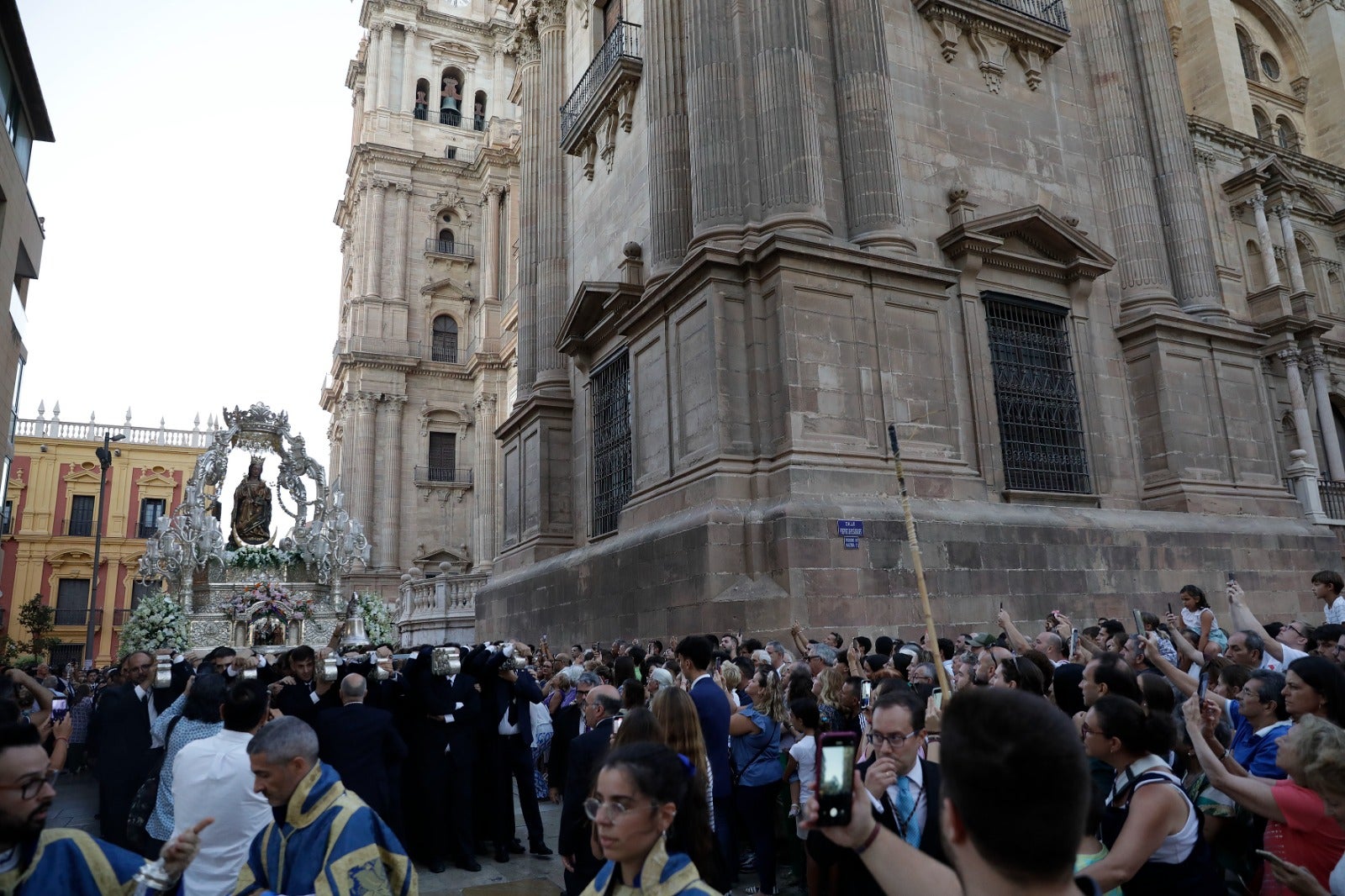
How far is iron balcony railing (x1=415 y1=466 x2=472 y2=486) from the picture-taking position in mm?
43969

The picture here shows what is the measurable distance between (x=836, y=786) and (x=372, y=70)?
52560 millimetres

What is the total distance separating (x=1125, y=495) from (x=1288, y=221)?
16.6 m

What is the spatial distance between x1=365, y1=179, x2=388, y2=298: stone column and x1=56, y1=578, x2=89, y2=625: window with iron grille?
2376 centimetres

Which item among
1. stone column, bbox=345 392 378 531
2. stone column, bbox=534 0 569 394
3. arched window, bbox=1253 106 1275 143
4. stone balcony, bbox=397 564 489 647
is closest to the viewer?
stone column, bbox=534 0 569 394

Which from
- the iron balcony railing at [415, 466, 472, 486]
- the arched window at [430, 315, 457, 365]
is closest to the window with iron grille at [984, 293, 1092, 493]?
the iron balcony railing at [415, 466, 472, 486]

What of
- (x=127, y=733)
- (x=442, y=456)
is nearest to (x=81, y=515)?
(x=442, y=456)

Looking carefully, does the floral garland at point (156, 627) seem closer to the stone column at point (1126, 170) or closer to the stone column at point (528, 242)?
the stone column at point (528, 242)

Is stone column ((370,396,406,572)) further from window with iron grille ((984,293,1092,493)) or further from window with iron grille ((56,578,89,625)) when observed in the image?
window with iron grille ((984,293,1092,493))

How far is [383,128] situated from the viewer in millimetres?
46688

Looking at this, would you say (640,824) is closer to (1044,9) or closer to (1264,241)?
(1044,9)

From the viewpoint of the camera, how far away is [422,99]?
49406 mm

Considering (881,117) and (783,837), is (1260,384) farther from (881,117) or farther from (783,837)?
(783,837)

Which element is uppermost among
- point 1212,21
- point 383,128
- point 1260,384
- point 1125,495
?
point 383,128

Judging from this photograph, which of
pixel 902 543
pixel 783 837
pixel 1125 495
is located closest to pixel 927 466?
pixel 902 543
